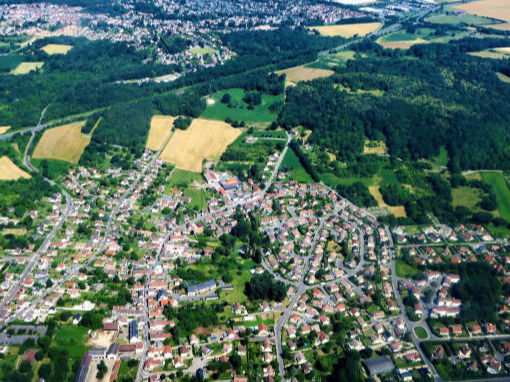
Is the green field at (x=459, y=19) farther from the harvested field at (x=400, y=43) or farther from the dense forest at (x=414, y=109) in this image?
the dense forest at (x=414, y=109)

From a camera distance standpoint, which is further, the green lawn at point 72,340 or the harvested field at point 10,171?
the harvested field at point 10,171

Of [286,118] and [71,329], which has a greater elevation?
[71,329]

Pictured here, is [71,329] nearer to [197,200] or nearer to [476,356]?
[197,200]

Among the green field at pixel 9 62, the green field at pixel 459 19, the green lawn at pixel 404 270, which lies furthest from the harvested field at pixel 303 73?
the green field at pixel 459 19

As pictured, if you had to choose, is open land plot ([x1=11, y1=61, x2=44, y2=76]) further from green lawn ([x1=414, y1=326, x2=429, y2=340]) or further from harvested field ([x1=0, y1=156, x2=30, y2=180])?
green lawn ([x1=414, y1=326, x2=429, y2=340])

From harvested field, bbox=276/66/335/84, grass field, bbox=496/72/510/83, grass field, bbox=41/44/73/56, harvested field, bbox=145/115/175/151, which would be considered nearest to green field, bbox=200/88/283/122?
harvested field, bbox=145/115/175/151

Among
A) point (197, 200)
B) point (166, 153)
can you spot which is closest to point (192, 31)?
point (166, 153)

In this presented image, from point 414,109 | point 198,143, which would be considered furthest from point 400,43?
point 198,143
